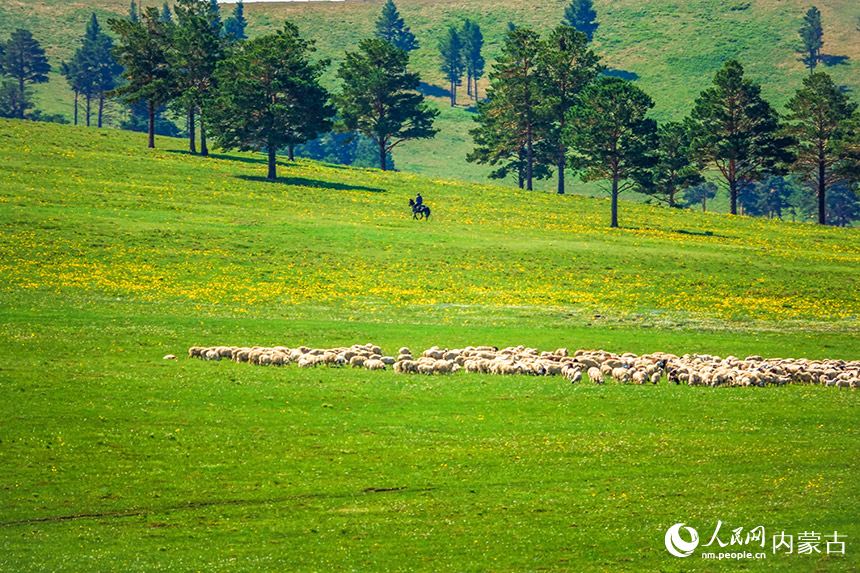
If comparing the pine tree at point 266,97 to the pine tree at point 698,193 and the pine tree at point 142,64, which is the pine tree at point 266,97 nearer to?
the pine tree at point 142,64

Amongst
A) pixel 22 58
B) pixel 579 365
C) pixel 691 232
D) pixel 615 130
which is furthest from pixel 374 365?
pixel 22 58

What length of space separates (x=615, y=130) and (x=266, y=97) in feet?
136

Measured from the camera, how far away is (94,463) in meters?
19.0

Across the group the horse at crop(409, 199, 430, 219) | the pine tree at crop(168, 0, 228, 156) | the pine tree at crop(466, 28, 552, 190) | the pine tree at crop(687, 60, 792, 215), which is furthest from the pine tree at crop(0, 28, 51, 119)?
the pine tree at crop(687, 60, 792, 215)

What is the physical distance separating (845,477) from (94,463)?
17305mm

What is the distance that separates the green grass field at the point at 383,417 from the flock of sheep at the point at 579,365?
1214 mm

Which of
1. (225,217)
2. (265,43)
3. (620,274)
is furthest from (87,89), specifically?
(620,274)

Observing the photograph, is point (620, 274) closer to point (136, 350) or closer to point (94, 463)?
point (136, 350)

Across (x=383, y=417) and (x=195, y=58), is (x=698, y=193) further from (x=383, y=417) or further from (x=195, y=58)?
(x=383, y=417)

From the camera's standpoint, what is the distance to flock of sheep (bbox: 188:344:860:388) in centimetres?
3119

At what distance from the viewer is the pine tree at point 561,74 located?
386 feet

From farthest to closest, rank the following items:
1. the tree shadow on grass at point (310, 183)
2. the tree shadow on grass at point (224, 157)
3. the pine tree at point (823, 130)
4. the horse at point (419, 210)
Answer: the tree shadow on grass at point (224, 157) < the pine tree at point (823, 130) < the tree shadow on grass at point (310, 183) < the horse at point (419, 210)

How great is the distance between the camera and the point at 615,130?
295 feet

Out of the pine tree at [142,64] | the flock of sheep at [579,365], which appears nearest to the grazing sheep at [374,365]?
the flock of sheep at [579,365]
